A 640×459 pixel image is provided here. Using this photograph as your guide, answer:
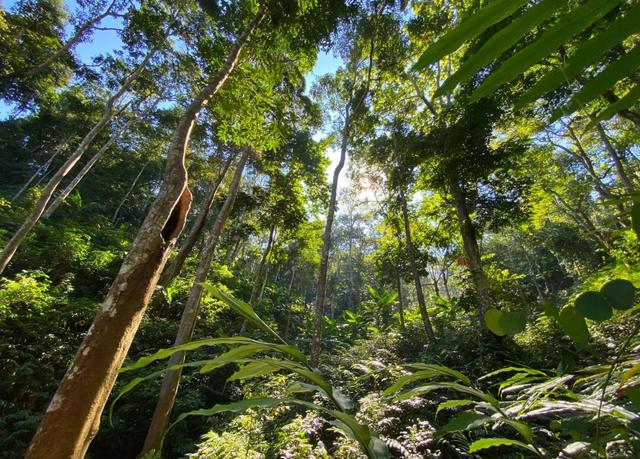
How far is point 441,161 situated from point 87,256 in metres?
11.5

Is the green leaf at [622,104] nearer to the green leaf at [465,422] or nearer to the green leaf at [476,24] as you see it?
the green leaf at [476,24]

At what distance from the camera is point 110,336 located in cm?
217

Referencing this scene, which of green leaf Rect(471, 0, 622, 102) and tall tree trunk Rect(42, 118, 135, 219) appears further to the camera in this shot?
tall tree trunk Rect(42, 118, 135, 219)

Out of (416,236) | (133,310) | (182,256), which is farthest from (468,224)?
(133,310)

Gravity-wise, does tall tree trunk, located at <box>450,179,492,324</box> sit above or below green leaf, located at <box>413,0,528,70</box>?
above

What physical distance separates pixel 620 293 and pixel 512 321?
0.44 feet

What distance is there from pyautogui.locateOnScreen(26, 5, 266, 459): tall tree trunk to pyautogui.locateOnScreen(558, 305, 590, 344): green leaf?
1853mm

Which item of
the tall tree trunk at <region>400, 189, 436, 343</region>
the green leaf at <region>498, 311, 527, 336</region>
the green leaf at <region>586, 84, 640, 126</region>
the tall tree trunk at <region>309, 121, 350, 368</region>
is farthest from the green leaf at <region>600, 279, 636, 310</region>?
the tall tree trunk at <region>400, 189, 436, 343</region>

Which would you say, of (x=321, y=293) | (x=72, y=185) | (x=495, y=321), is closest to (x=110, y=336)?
(x=495, y=321)

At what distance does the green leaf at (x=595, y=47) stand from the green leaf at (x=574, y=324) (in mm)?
314

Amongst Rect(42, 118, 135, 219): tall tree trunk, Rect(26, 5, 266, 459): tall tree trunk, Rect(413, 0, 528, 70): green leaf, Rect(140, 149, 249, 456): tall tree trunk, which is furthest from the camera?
Rect(42, 118, 135, 219): tall tree trunk

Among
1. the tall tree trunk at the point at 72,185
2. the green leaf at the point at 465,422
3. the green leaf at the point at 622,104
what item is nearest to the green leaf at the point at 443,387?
the green leaf at the point at 465,422

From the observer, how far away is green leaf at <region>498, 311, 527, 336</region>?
0.46 metres

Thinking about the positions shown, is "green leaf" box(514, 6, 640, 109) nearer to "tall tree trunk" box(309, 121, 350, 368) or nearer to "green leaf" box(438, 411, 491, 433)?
"green leaf" box(438, 411, 491, 433)
